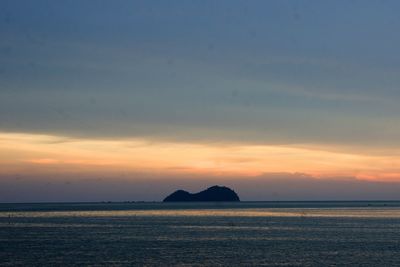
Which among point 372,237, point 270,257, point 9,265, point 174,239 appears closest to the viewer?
point 9,265

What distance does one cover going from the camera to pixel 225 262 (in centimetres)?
7488

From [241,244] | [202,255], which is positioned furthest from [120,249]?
[241,244]

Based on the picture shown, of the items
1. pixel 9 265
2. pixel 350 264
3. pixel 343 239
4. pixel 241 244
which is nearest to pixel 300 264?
pixel 350 264

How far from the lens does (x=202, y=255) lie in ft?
271

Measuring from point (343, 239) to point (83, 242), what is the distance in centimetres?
4728

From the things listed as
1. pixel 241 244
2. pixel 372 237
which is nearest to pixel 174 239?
pixel 241 244

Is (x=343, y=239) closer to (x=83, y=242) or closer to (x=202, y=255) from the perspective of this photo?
(x=202, y=255)

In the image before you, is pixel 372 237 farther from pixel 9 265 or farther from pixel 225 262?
pixel 9 265

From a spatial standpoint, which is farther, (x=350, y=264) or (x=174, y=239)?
Result: (x=174, y=239)

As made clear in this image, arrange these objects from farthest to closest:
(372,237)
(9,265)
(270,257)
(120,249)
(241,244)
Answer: (372,237) < (241,244) < (120,249) < (270,257) < (9,265)

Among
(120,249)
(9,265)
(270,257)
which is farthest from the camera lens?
(120,249)

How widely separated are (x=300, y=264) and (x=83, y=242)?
4325 centimetres

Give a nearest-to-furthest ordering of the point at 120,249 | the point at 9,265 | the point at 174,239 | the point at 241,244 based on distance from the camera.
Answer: the point at 9,265 → the point at 120,249 → the point at 241,244 → the point at 174,239

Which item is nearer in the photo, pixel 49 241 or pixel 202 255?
pixel 202 255
